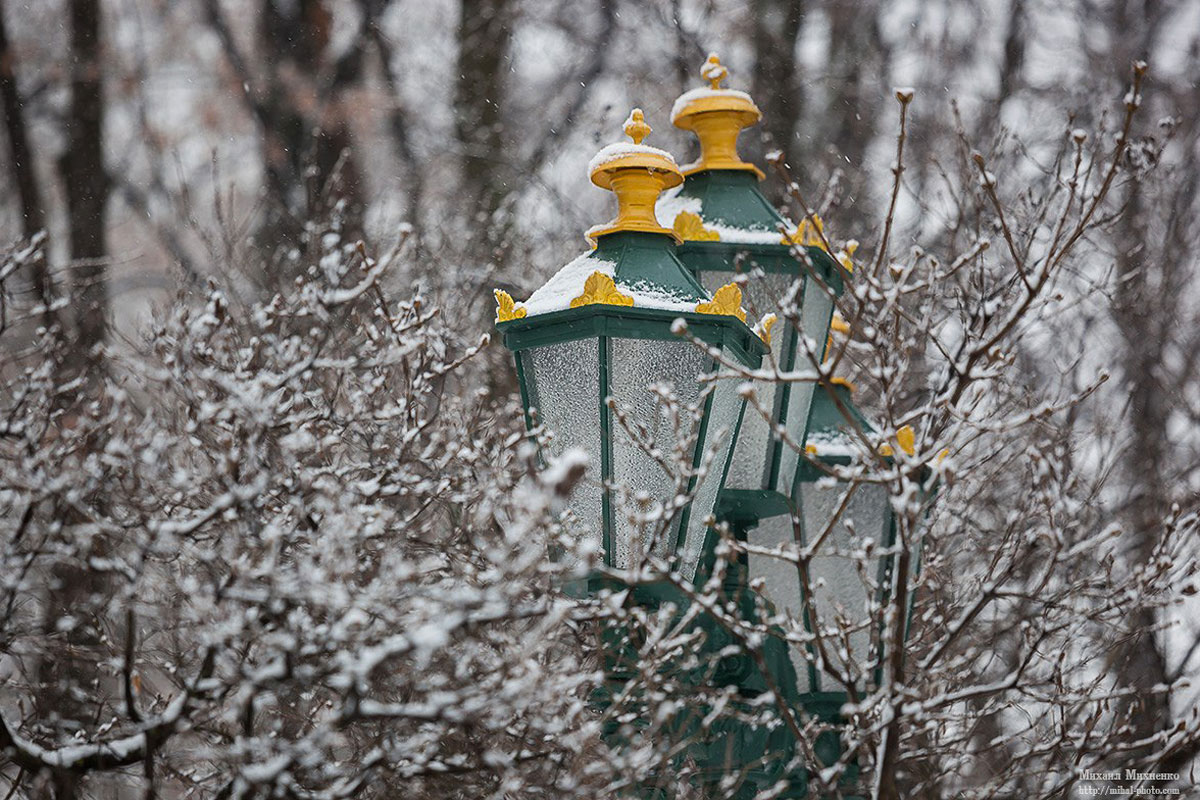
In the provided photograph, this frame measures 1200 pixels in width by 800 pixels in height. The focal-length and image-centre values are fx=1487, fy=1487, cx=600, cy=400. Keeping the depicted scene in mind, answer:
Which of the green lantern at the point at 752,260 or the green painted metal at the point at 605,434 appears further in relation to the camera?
the green lantern at the point at 752,260

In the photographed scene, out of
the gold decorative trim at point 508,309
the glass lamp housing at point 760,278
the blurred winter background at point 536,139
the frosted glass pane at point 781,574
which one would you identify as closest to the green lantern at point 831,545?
the frosted glass pane at point 781,574

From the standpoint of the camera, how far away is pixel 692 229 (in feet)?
17.5

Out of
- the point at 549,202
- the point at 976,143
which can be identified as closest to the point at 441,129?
the point at 549,202

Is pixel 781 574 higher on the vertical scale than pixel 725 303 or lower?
lower

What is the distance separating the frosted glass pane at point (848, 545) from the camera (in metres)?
5.55

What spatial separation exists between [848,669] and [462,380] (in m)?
4.93

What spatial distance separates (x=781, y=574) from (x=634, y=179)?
1591 mm

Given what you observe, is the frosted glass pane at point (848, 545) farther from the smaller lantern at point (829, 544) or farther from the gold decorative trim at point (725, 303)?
the gold decorative trim at point (725, 303)

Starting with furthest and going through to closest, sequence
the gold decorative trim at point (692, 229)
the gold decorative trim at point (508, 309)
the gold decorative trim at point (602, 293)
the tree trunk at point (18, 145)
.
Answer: the tree trunk at point (18, 145) < the gold decorative trim at point (692, 229) < the gold decorative trim at point (508, 309) < the gold decorative trim at point (602, 293)

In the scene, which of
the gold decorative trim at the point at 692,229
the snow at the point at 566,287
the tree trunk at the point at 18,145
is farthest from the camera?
the tree trunk at the point at 18,145

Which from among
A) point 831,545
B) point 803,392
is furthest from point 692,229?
point 831,545

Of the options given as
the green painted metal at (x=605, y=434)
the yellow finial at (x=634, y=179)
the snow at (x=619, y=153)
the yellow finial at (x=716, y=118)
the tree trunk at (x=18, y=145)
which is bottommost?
the green painted metal at (x=605, y=434)

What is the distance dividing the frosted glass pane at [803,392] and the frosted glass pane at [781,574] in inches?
15.1

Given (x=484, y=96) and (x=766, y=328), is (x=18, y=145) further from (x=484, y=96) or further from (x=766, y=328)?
(x=766, y=328)
